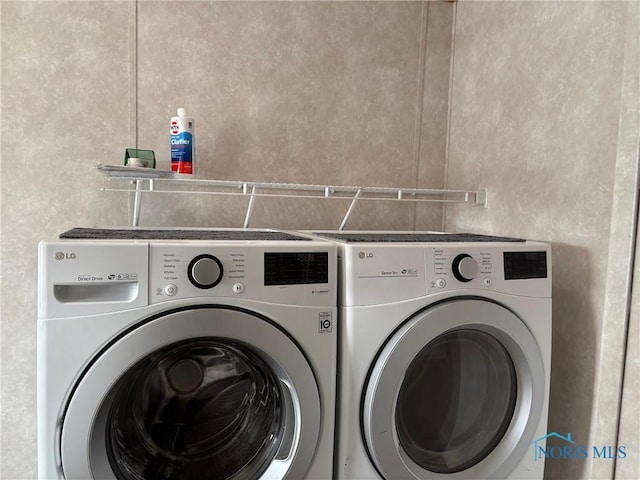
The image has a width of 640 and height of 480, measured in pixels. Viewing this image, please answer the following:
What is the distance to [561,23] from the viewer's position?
1.39m

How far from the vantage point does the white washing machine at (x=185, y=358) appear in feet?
2.89

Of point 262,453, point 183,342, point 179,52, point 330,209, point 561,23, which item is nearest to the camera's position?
point 183,342

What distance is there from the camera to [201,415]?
114 centimetres

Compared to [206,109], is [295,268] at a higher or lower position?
lower

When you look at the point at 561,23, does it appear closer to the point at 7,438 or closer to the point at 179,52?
the point at 179,52

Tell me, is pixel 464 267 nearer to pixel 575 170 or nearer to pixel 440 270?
pixel 440 270

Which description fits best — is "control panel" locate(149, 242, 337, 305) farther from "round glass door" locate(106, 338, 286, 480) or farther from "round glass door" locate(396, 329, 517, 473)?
"round glass door" locate(396, 329, 517, 473)

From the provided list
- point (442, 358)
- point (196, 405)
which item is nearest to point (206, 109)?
point (196, 405)

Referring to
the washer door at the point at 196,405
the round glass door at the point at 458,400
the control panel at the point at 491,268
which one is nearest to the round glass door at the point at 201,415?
the washer door at the point at 196,405

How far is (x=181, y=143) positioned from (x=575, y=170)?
1.27m

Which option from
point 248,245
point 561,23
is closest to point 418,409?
point 248,245

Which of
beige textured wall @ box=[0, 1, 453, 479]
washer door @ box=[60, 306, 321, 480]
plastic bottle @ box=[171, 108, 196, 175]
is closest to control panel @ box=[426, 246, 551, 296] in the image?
washer door @ box=[60, 306, 321, 480]

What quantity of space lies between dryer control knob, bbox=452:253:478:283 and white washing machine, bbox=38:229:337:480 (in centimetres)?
33

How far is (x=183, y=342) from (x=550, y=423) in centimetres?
122
